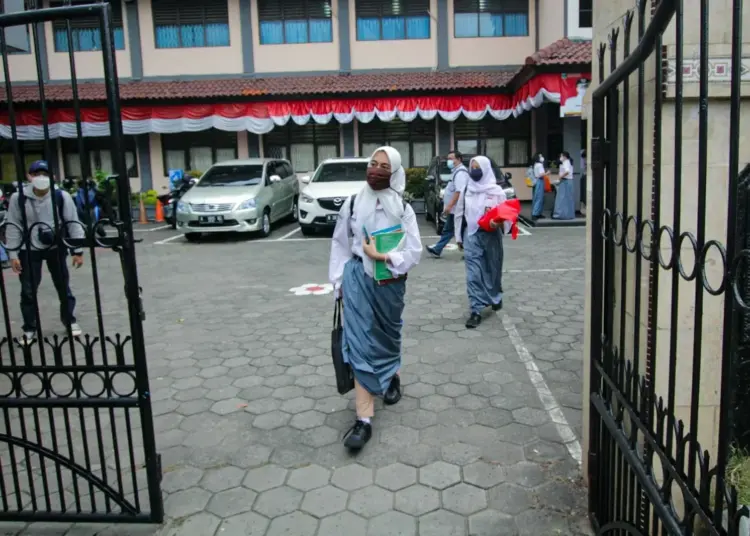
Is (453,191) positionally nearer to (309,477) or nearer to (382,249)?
(382,249)

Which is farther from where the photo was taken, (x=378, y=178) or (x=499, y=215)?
(x=499, y=215)

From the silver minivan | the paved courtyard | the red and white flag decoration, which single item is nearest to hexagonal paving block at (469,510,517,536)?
the paved courtyard

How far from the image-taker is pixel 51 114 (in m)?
18.0

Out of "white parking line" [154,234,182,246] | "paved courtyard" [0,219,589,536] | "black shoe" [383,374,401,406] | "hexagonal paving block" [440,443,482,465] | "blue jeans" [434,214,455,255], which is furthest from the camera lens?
"white parking line" [154,234,182,246]

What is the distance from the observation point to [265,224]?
527 inches

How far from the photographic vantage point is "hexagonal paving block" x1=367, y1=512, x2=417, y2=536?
2.82 m

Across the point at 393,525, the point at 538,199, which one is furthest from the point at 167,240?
the point at 393,525

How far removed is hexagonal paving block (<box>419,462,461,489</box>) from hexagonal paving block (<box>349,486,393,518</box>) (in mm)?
234

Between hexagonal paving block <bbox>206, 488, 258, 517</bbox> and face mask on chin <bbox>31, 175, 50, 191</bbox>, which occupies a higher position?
face mask on chin <bbox>31, 175, 50, 191</bbox>

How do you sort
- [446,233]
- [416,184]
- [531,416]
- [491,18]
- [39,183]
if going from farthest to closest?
1. [491,18]
2. [416,184]
3. [446,233]
4. [39,183]
5. [531,416]

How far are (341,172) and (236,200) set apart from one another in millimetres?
2537

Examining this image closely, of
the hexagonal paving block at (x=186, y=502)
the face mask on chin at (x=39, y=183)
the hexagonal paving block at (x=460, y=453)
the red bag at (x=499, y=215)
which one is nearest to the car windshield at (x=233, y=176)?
the red bag at (x=499, y=215)

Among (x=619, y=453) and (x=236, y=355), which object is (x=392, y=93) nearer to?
(x=236, y=355)

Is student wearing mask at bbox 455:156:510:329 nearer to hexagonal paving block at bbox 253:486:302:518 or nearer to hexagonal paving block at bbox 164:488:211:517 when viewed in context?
hexagonal paving block at bbox 253:486:302:518
